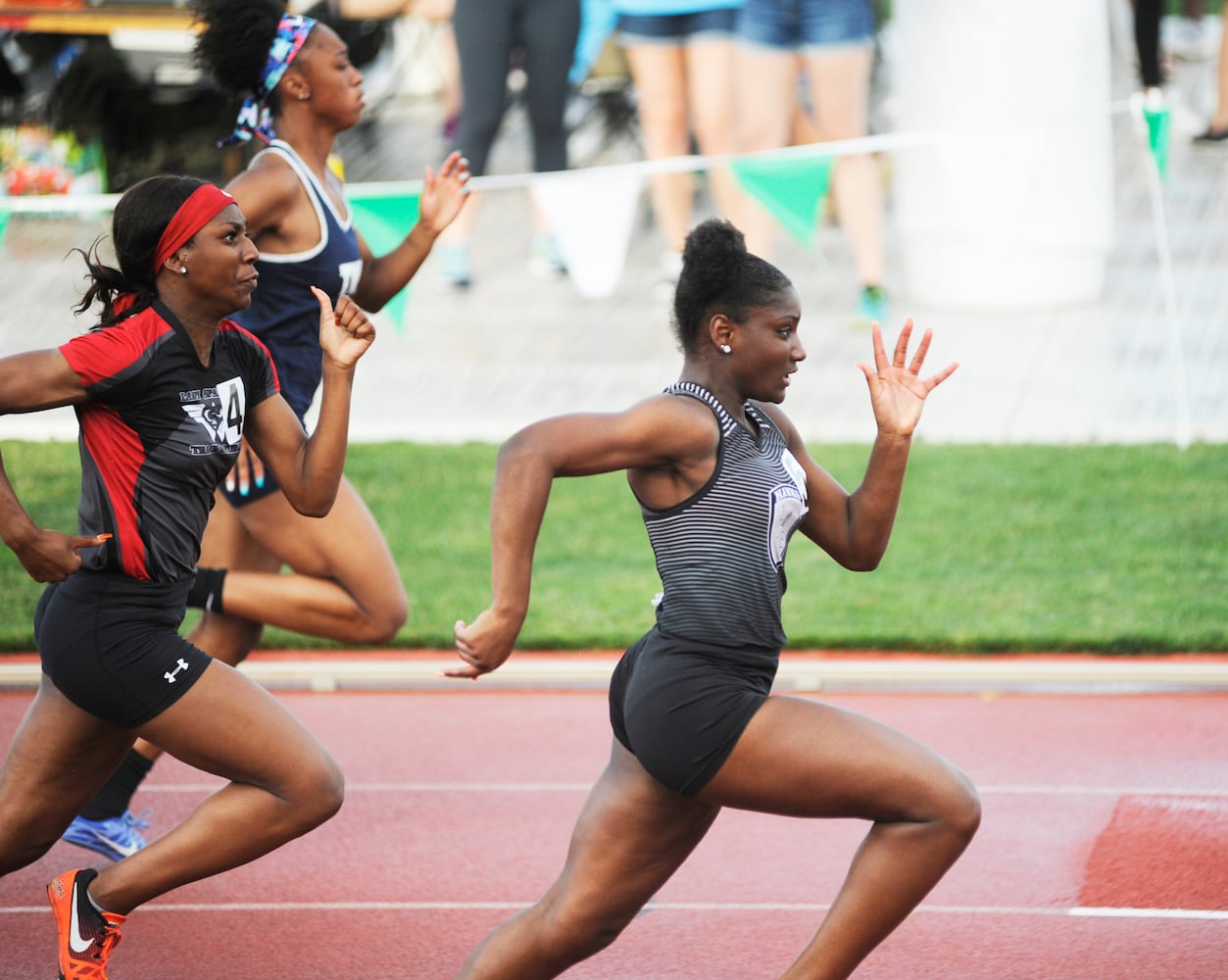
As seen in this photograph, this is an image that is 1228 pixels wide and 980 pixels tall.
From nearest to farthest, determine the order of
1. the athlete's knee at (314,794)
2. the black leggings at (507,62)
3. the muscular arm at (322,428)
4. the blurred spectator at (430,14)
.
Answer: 1. the athlete's knee at (314,794)
2. the muscular arm at (322,428)
3. the black leggings at (507,62)
4. the blurred spectator at (430,14)

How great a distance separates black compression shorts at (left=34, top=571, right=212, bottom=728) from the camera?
3.98 metres

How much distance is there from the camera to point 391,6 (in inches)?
550

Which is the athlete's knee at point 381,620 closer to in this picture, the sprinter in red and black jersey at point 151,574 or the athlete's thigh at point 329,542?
the athlete's thigh at point 329,542

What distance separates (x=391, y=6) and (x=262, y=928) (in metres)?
10.3

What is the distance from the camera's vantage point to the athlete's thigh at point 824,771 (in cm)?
364

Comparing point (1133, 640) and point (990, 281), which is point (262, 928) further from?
point (990, 281)

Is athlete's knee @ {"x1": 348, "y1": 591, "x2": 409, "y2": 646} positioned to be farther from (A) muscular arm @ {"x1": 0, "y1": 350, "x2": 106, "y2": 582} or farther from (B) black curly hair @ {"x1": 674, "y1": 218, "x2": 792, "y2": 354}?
(B) black curly hair @ {"x1": 674, "y1": 218, "x2": 792, "y2": 354}

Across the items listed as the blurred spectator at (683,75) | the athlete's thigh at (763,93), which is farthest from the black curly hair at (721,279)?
the athlete's thigh at (763,93)

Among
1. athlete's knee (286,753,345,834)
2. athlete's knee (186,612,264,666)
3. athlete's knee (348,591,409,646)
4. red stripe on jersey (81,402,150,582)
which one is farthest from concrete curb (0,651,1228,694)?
red stripe on jersey (81,402,150,582)

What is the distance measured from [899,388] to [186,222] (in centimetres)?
166

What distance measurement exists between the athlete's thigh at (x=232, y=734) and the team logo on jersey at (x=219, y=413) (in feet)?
1.65

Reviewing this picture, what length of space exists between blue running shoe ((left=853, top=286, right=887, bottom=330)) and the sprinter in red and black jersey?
774cm

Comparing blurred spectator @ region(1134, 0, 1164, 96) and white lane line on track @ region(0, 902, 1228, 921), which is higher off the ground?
blurred spectator @ region(1134, 0, 1164, 96)

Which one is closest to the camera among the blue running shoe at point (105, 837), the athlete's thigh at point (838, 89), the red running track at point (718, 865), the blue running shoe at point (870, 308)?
the red running track at point (718, 865)
